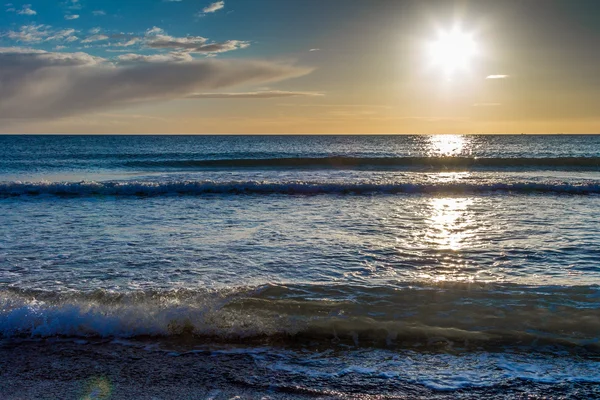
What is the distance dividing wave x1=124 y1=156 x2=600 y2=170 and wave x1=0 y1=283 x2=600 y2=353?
1028 inches

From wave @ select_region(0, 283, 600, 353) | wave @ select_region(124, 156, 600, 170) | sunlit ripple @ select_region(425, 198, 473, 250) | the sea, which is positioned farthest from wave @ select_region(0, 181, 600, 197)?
wave @ select_region(0, 283, 600, 353)

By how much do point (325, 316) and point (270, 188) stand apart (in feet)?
46.1

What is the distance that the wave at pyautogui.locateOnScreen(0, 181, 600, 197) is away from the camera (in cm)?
1842

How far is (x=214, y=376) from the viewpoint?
14.0 ft

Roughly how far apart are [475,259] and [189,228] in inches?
240

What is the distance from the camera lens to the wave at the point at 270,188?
18.4 meters

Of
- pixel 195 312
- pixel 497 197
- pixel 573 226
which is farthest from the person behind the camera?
pixel 497 197

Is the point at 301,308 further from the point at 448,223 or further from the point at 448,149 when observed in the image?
the point at 448,149

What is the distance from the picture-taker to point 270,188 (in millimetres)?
19250

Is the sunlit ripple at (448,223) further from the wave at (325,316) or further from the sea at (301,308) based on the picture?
the wave at (325,316)

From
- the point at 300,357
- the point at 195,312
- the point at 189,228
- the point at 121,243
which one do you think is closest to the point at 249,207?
the point at 189,228

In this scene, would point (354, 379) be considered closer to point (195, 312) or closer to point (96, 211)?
point (195, 312)

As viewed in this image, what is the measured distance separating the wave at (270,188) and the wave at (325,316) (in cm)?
1225

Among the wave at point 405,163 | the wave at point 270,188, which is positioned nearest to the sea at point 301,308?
the wave at point 270,188
